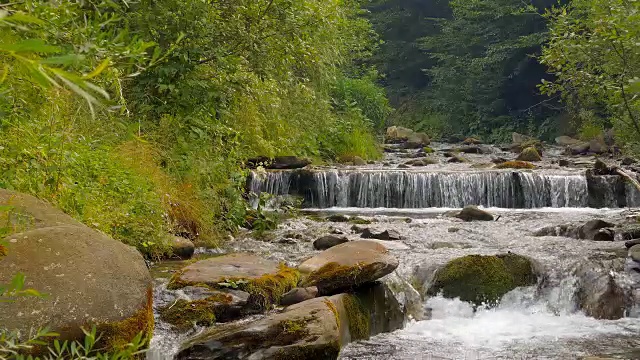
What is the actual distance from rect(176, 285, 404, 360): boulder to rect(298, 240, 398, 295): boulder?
44 centimetres

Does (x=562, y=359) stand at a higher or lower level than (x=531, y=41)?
lower

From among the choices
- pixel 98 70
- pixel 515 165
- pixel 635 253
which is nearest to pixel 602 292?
pixel 635 253

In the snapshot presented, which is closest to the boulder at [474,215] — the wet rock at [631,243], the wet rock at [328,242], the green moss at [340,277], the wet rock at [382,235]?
the wet rock at [382,235]

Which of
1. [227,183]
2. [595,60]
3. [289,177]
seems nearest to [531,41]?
[289,177]

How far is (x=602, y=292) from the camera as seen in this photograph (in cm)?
714

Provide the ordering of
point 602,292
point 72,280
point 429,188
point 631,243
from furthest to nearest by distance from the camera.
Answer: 1. point 429,188
2. point 631,243
3. point 602,292
4. point 72,280

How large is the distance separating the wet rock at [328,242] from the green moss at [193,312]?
325 centimetres

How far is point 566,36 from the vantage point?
8727 millimetres

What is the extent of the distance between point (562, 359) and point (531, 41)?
26530 millimetres

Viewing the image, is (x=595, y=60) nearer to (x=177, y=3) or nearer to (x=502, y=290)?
(x=502, y=290)

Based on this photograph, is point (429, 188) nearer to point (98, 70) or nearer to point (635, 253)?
point (635, 253)

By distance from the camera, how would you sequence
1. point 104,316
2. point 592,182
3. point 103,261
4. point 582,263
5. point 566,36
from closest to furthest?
1. point 104,316
2. point 103,261
3. point 582,263
4. point 566,36
5. point 592,182

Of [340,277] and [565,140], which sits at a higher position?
[340,277]

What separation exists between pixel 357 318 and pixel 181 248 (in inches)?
103
